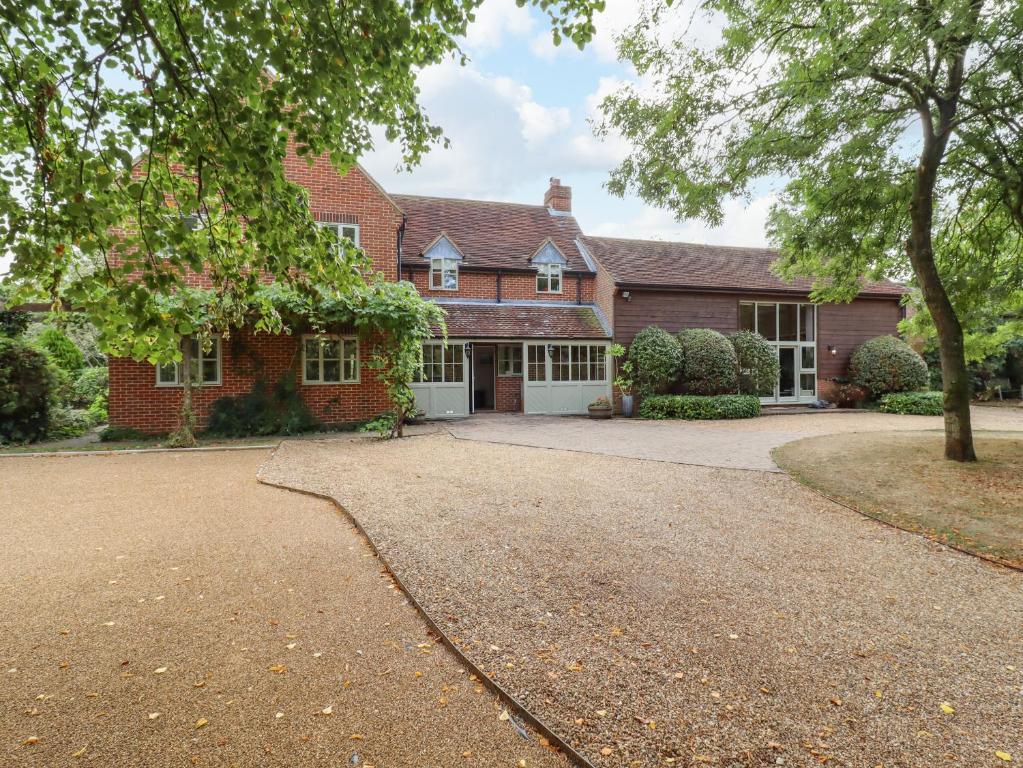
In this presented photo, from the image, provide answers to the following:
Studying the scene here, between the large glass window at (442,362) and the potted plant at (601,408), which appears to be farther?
the potted plant at (601,408)

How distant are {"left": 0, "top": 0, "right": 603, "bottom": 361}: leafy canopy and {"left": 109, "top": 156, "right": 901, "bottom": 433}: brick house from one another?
10048 mm

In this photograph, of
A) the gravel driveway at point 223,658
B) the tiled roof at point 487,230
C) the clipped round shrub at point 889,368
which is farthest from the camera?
the tiled roof at point 487,230

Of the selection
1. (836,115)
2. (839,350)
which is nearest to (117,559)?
(836,115)

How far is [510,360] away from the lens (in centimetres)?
1838

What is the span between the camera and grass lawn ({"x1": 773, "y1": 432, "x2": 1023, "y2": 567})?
543 centimetres

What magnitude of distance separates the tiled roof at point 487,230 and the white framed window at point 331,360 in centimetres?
434

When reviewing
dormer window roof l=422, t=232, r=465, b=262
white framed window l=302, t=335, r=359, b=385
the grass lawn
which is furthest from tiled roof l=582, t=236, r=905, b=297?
the grass lawn

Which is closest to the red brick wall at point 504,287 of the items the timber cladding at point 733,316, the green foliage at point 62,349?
the timber cladding at point 733,316

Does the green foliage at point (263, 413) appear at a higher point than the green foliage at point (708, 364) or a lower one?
lower

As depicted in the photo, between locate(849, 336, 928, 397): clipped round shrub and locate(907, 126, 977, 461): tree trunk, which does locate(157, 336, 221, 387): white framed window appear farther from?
locate(849, 336, 928, 397): clipped round shrub

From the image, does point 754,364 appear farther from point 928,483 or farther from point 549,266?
point 928,483

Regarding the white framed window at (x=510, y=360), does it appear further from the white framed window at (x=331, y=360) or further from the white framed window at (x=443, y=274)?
the white framed window at (x=331, y=360)

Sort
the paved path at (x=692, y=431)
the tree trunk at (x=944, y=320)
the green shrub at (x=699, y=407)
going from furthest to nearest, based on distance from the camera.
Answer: the green shrub at (x=699, y=407)
the paved path at (x=692, y=431)
the tree trunk at (x=944, y=320)

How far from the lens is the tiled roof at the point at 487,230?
715 inches
